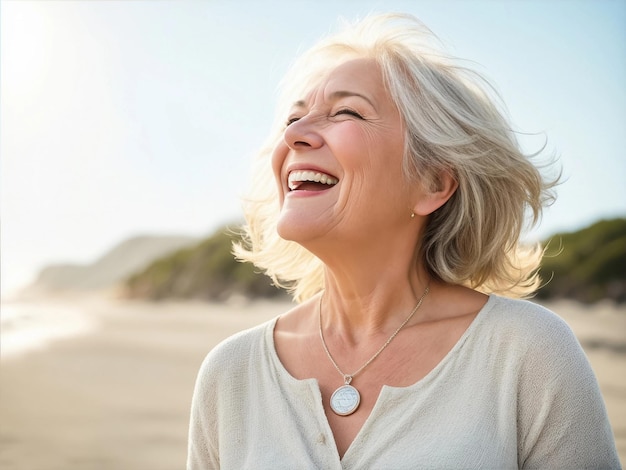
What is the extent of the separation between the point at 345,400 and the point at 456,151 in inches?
28.1

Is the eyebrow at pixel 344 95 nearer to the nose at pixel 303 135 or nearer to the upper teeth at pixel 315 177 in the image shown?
the nose at pixel 303 135

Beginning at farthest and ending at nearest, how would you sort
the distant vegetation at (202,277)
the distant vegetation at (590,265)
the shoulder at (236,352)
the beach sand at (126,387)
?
the distant vegetation at (202,277) → the distant vegetation at (590,265) → the beach sand at (126,387) → the shoulder at (236,352)

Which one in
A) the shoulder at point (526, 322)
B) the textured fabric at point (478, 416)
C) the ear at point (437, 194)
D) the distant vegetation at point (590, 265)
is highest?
the ear at point (437, 194)

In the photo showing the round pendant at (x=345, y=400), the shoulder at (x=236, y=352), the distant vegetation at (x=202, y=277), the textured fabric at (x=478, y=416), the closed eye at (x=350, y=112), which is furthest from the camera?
the distant vegetation at (x=202, y=277)

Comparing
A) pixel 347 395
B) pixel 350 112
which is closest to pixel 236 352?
pixel 347 395

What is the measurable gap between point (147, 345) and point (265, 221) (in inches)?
232

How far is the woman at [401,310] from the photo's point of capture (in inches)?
68.2

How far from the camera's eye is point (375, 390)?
1.89m

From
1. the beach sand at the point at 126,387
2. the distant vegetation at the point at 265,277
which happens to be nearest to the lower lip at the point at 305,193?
the beach sand at the point at 126,387

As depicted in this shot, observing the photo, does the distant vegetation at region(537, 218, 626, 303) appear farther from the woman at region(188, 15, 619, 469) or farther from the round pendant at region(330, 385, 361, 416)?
the round pendant at region(330, 385, 361, 416)

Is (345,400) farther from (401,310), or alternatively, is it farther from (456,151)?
(456,151)

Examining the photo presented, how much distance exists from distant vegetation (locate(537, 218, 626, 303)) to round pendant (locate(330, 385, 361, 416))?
20.1 ft

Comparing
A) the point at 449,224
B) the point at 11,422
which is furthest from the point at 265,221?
the point at 11,422

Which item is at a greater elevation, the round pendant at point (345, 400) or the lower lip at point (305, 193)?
the lower lip at point (305, 193)
